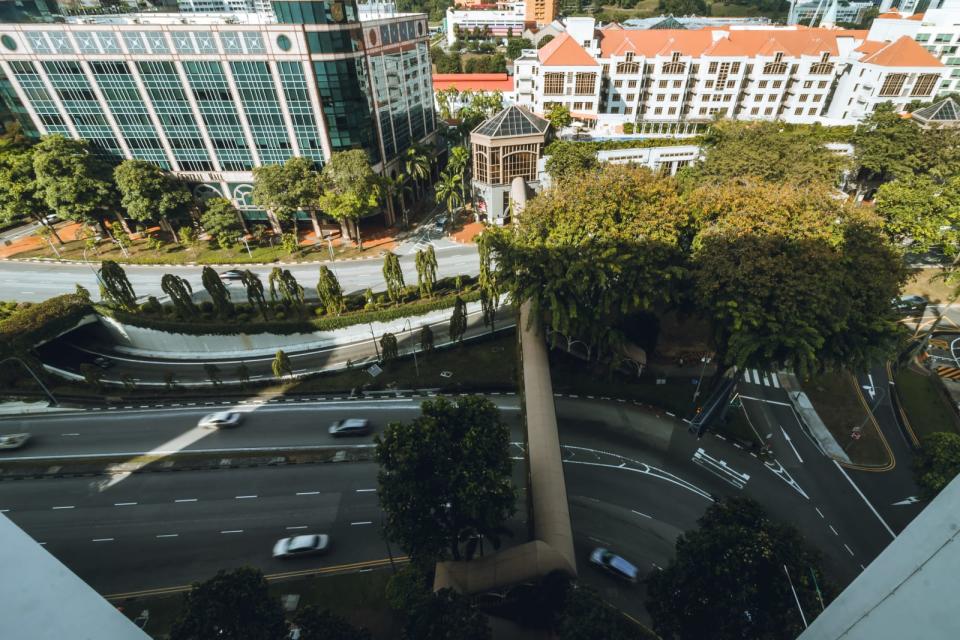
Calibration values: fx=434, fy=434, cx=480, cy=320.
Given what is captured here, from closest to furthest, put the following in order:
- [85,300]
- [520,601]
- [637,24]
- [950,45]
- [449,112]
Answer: [520,601], [85,300], [950,45], [449,112], [637,24]

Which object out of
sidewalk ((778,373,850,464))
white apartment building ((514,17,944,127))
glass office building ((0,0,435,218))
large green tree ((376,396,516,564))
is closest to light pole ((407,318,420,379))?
large green tree ((376,396,516,564))

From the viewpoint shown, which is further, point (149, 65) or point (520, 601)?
Answer: point (149, 65)

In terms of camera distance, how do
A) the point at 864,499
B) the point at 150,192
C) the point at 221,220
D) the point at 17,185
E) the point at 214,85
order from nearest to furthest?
the point at 864,499, the point at 214,85, the point at 17,185, the point at 221,220, the point at 150,192

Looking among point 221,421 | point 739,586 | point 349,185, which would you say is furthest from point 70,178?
point 739,586

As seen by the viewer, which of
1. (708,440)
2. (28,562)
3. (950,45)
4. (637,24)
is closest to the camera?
(28,562)

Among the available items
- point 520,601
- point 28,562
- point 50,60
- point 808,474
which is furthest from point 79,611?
point 50,60

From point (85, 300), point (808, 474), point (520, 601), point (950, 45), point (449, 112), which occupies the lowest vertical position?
point (808, 474)

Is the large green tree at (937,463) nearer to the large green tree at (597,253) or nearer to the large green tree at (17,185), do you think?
the large green tree at (597,253)

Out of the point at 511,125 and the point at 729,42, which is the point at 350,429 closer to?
the point at 511,125

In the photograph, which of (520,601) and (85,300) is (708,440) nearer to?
(520,601)
